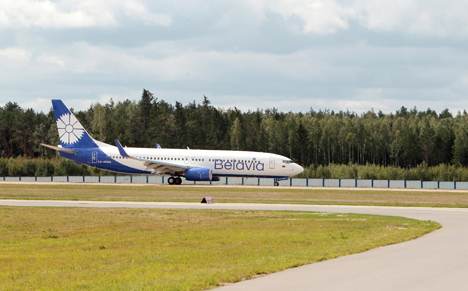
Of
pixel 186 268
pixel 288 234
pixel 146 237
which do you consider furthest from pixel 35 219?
pixel 186 268

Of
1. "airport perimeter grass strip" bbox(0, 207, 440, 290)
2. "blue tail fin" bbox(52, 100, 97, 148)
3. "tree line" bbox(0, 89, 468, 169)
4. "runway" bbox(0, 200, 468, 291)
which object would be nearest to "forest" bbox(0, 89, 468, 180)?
"tree line" bbox(0, 89, 468, 169)

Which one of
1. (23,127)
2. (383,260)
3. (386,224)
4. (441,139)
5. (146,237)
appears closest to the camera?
(383,260)

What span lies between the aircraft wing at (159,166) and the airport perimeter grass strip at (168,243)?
2916cm

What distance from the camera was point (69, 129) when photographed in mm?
60844

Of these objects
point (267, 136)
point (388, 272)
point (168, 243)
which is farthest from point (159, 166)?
point (267, 136)

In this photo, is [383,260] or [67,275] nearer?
[67,275]

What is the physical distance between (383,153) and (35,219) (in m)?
127

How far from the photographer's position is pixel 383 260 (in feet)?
44.4

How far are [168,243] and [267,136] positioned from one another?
387 ft

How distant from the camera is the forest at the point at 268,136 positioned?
12450cm

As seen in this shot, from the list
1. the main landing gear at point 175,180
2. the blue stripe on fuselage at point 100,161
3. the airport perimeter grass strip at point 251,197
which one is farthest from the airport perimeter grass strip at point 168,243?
the main landing gear at point 175,180

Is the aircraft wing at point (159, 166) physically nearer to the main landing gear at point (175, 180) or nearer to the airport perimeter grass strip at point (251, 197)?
the main landing gear at point (175, 180)

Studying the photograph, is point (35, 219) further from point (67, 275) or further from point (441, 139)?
point (441, 139)

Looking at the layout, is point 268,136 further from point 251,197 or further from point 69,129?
point 251,197
